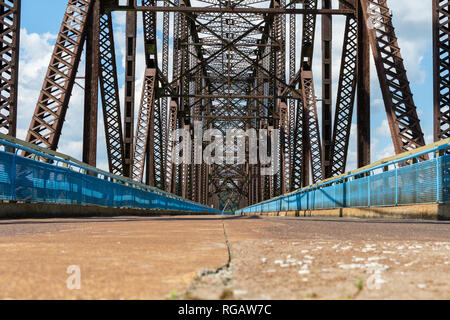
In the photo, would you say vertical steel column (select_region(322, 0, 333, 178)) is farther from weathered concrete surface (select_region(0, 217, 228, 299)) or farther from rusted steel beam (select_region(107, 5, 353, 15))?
weathered concrete surface (select_region(0, 217, 228, 299))

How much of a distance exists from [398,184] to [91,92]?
369 inches

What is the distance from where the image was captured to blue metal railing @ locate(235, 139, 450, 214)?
8047 millimetres

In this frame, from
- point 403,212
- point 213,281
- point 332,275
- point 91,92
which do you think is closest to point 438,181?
point 403,212

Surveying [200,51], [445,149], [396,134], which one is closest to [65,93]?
[396,134]

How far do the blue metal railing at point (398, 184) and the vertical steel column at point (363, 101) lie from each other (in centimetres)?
138

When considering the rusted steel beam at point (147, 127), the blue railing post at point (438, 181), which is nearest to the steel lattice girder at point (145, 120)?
the rusted steel beam at point (147, 127)

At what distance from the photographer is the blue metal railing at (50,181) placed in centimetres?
840

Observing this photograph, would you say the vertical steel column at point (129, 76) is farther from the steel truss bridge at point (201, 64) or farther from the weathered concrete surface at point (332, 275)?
the weathered concrete surface at point (332, 275)

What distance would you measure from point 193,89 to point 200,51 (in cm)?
546

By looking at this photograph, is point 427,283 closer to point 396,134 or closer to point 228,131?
point 396,134

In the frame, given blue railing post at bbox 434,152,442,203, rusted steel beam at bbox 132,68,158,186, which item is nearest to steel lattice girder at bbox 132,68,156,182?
rusted steel beam at bbox 132,68,158,186

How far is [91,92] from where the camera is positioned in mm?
15156

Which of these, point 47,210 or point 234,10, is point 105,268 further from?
point 234,10

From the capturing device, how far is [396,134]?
11766 millimetres
